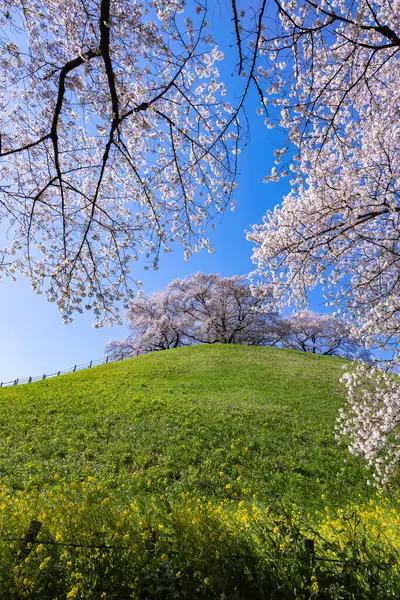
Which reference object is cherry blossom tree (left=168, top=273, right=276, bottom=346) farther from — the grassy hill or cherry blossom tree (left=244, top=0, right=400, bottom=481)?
cherry blossom tree (left=244, top=0, right=400, bottom=481)

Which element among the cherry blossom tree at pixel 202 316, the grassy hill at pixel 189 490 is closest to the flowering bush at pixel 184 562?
the grassy hill at pixel 189 490

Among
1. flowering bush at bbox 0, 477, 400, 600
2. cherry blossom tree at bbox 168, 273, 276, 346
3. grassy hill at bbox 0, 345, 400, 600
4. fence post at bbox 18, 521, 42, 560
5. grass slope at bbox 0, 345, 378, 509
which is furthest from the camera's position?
cherry blossom tree at bbox 168, 273, 276, 346

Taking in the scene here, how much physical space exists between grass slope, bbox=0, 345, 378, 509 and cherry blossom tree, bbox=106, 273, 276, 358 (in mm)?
17568

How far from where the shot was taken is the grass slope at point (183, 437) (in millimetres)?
8031

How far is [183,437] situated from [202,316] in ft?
88.4

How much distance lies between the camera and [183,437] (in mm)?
10359

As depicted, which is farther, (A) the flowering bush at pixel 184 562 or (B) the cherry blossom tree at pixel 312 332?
(B) the cherry blossom tree at pixel 312 332

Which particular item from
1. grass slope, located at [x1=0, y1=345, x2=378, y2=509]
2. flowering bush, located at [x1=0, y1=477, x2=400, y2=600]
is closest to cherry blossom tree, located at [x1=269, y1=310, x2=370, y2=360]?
grass slope, located at [x1=0, y1=345, x2=378, y2=509]

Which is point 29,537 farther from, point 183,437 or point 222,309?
point 222,309

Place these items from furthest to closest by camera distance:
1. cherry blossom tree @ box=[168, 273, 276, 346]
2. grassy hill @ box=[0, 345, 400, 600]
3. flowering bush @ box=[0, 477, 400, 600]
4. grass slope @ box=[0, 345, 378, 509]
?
cherry blossom tree @ box=[168, 273, 276, 346], grass slope @ box=[0, 345, 378, 509], grassy hill @ box=[0, 345, 400, 600], flowering bush @ box=[0, 477, 400, 600]

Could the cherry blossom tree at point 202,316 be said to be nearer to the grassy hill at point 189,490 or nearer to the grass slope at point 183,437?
the grassy hill at point 189,490

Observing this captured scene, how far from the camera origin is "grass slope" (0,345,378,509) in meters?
8.03

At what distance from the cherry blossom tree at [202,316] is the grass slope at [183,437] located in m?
17.6

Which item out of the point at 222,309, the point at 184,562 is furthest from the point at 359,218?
the point at 222,309
